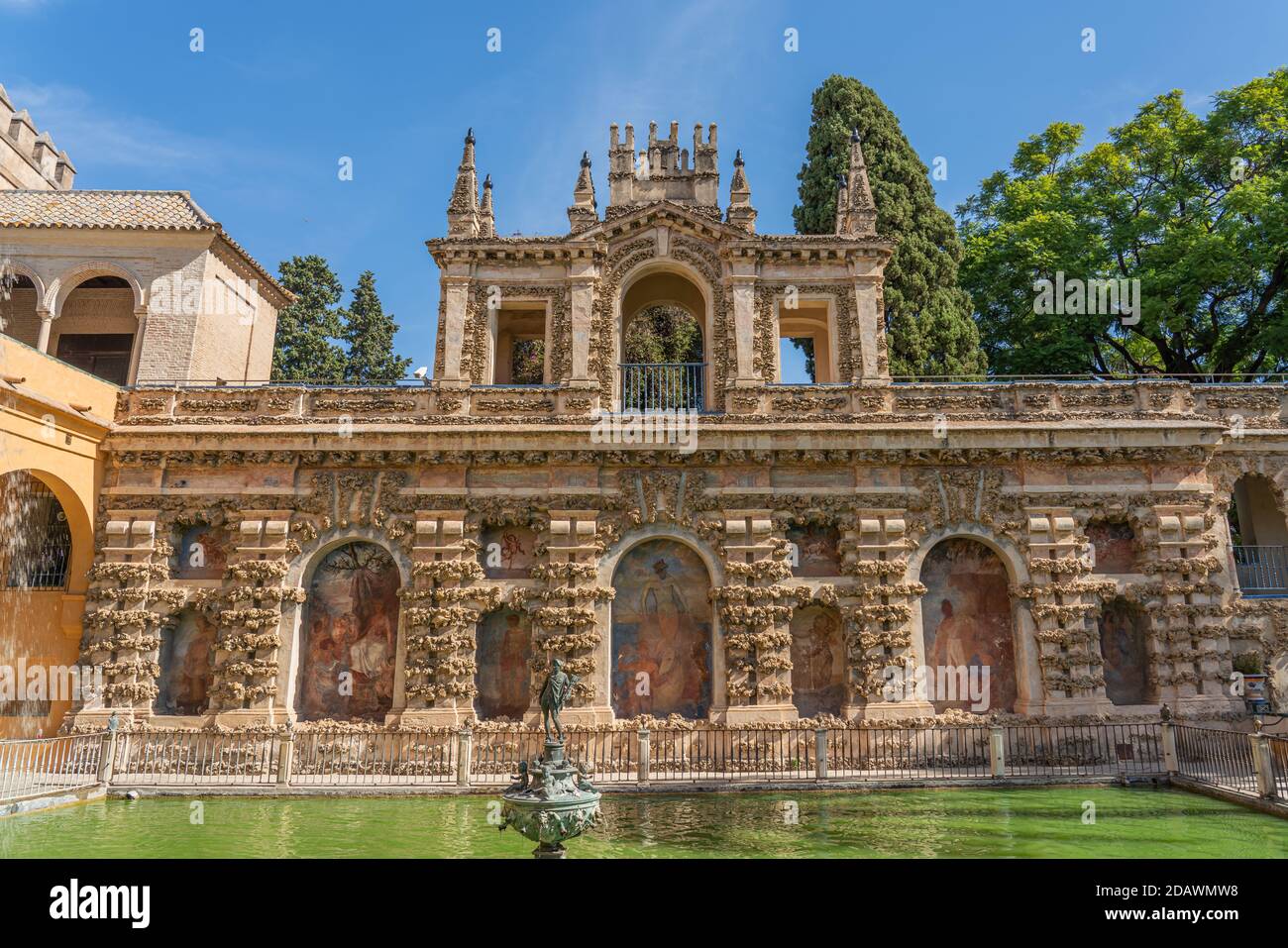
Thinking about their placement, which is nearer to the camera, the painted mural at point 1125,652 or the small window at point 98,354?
the painted mural at point 1125,652

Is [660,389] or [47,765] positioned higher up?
[660,389]

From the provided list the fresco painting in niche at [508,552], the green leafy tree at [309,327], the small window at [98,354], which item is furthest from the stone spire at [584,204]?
the green leafy tree at [309,327]

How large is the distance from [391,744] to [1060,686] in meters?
16.0

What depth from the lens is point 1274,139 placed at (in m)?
29.5

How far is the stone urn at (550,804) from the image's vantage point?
356 inches

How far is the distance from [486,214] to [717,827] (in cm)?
1804

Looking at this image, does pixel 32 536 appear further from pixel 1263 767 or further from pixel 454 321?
pixel 1263 767

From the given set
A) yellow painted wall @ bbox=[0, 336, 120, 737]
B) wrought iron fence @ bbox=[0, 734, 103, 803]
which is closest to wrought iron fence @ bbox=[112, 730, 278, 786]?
wrought iron fence @ bbox=[0, 734, 103, 803]

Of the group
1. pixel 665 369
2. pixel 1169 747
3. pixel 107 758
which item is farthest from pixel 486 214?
pixel 1169 747

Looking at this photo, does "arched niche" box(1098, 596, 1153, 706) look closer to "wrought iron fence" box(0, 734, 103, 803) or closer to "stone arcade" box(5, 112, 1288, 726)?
"stone arcade" box(5, 112, 1288, 726)

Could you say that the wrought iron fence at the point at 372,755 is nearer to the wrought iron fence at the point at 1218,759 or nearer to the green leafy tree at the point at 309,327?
the wrought iron fence at the point at 1218,759

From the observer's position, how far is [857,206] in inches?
913

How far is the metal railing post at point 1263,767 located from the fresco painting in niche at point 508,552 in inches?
602

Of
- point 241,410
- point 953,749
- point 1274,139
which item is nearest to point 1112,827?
point 953,749
